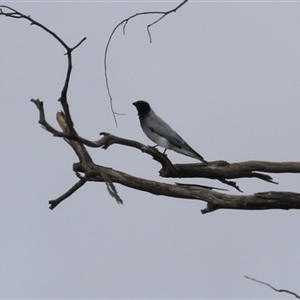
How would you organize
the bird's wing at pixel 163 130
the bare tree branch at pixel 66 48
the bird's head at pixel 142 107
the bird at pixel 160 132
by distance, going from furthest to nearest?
the bird's head at pixel 142 107
the bird's wing at pixel 163 130
the bird at pixel 160 132
the bare tree branch at pixel 66 48

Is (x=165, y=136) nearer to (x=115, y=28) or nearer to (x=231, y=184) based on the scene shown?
(x=231, y=184)

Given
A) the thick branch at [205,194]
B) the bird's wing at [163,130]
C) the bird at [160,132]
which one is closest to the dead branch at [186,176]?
the thick branch at [205,194]

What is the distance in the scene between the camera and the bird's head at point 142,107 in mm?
11102

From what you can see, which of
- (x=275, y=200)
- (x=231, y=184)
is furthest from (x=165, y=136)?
(x=275, y=200)

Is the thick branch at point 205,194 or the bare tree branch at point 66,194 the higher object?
the thick branch at point 205,194

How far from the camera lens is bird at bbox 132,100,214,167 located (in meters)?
9.66

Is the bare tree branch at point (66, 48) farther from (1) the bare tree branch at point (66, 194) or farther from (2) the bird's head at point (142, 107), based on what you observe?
(2) the bird's head at point (142, 107)

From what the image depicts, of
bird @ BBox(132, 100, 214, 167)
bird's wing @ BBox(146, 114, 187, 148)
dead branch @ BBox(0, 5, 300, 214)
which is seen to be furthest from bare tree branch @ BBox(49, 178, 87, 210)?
bird's wing @ BBox(146, 114, 187, 148)

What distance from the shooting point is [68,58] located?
6449mm

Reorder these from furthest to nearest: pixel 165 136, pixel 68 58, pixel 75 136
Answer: pixel 165 136
pixel 75 136
pixel 68 58

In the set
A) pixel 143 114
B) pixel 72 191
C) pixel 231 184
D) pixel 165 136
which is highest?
pixel 143 114

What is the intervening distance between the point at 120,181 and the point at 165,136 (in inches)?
88.7

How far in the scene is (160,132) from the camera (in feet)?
33.5

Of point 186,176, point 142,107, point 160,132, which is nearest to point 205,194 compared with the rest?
point 186,176
